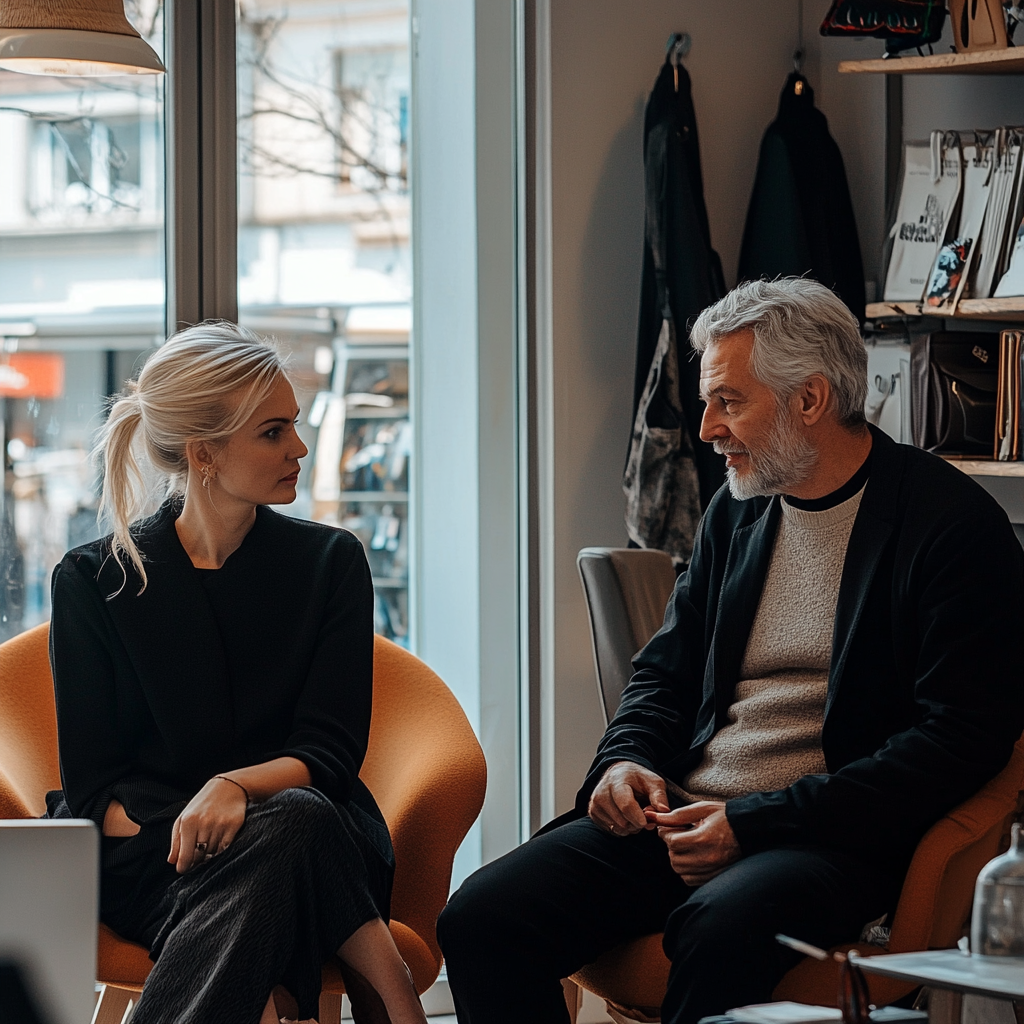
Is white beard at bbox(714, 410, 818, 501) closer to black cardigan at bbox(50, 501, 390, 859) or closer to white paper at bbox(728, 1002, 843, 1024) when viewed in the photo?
black cardigan at bbox(50, 501, 390, 859)

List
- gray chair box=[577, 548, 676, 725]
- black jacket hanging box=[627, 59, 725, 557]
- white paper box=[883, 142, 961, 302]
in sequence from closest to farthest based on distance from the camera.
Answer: gray chair box=[577, 548, 676, 725] < white paper box=[883, 142, 961, 302] < black jacket hanging box=[627, 59, 725, 557]

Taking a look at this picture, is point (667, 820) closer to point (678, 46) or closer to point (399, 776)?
point (399, 776)

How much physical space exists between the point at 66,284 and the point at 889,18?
1702 millimetres

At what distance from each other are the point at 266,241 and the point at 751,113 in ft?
3.58

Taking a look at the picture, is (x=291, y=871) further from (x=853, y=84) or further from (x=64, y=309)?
(x=853, y=84)

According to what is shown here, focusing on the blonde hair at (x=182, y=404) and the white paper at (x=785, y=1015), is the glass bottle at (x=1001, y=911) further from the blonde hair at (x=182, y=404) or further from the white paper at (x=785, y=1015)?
the blonde hair at (x=182, y=404)

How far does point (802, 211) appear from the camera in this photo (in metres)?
2.85

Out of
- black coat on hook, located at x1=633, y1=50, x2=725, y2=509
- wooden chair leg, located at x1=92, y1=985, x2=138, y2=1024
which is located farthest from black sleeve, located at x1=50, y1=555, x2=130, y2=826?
black coat on hook, located at x1=633, y1=50, x2=725, y2=509

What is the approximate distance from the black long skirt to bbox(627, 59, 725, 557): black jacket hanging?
1.16 meters

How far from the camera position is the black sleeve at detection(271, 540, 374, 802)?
195cm

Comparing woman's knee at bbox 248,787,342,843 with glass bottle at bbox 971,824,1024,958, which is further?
woman's knee at bbox 248,787,342,843

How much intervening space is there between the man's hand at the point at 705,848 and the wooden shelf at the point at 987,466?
94 cm

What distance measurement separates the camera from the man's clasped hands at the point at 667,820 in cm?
182

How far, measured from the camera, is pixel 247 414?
204 centimetres
